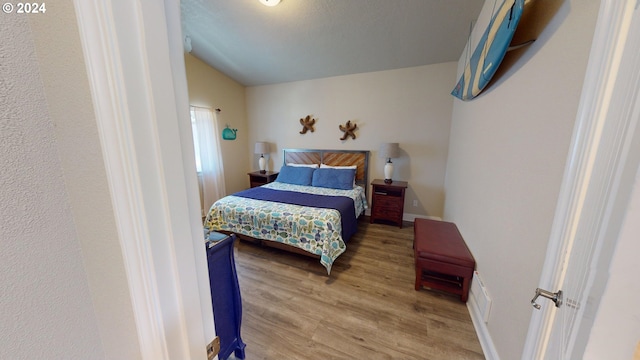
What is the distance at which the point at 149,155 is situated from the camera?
1.30ft

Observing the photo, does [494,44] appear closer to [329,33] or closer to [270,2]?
[329,33]

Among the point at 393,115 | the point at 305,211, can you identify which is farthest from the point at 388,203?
the point at 305,211

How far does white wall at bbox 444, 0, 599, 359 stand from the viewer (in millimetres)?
890

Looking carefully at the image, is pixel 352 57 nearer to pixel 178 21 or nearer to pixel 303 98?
pixel 303 98

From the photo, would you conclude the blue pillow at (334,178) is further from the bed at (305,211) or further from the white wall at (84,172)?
the white wall at (84,172)

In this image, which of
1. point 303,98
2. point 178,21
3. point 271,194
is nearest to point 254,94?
point 303,98

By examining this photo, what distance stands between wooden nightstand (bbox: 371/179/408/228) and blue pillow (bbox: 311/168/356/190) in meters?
0.38

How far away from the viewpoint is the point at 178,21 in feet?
1.48

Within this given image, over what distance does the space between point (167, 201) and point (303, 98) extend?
3921 mm

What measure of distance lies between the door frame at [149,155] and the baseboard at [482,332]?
174 centimetres

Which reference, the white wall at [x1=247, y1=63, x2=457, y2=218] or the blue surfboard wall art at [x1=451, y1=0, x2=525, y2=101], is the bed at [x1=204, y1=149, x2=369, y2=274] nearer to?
the white wall at [x1=247, y1=63, x2=457, y2=218]

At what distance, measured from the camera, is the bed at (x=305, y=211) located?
7.48 ft

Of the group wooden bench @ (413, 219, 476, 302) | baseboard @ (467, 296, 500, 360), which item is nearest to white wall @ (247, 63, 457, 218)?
wooden bench @ (413, 219, 476, 302)

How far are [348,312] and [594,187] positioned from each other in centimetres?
166
